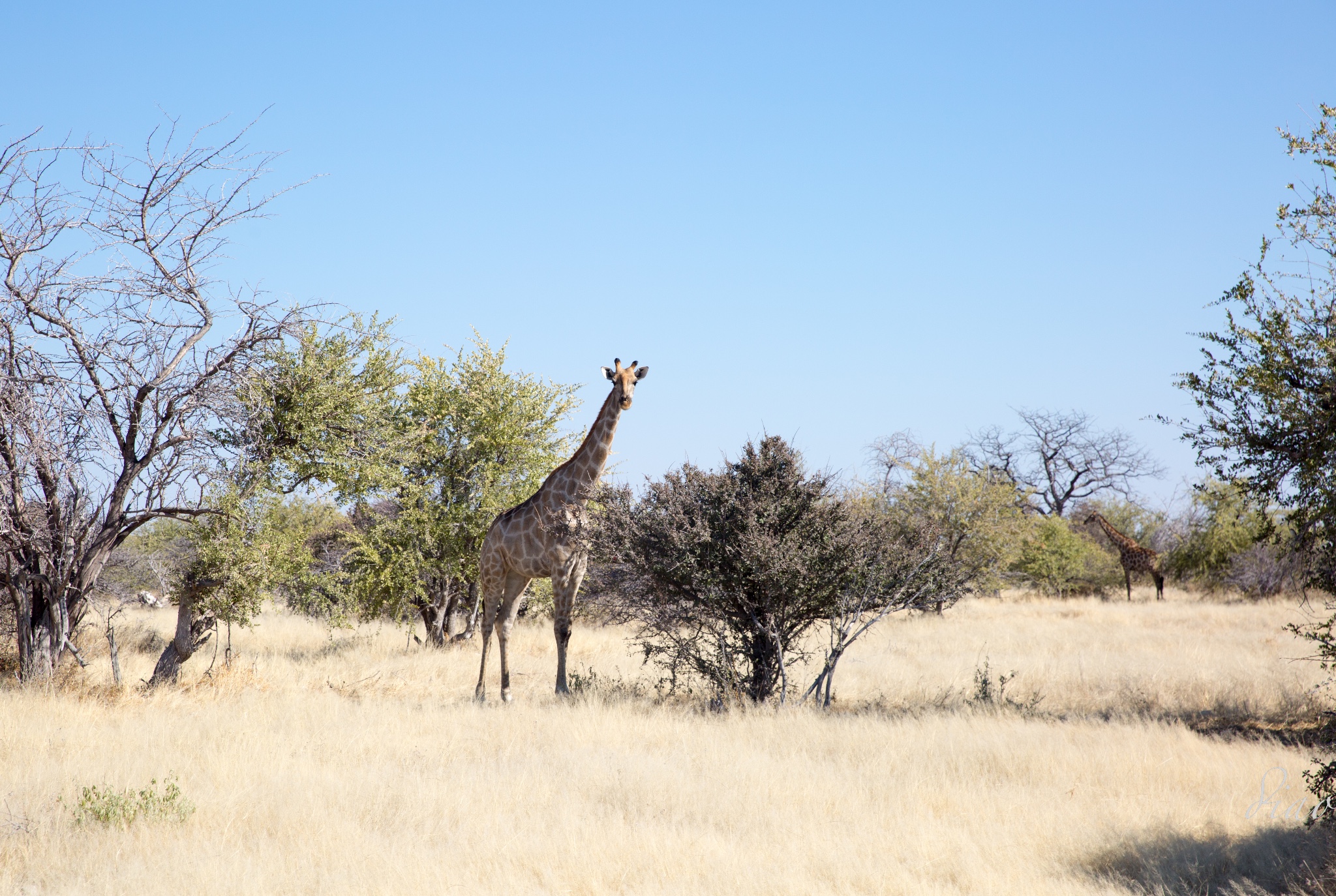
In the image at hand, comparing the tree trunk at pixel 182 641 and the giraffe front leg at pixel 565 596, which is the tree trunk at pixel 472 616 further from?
the giraffe front leg at pixel 565 596

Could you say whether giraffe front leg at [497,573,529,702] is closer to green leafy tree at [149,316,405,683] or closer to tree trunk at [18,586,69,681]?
green leafy tree at [149,316,405,683]

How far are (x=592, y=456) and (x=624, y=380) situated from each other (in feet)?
3.73

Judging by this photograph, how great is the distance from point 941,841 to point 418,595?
45.9 ft

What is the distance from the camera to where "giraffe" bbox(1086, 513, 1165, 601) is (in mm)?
29641

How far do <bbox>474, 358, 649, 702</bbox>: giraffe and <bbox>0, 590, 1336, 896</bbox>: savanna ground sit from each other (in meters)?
0.91

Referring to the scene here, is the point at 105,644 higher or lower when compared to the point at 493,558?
lower

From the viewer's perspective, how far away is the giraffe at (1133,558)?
29641 mm

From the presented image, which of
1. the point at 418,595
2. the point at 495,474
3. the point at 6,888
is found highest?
the point at 495,474

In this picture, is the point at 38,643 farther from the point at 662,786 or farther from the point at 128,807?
the point at 662,786

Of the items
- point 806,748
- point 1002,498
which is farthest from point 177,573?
point 1002,498

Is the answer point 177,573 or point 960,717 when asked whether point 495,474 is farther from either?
point 960,717

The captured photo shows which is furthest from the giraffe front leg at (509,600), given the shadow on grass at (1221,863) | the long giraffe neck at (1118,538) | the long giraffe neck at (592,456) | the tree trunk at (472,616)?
the long giraffe neck at (1118,538)

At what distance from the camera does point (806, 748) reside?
8.75 m

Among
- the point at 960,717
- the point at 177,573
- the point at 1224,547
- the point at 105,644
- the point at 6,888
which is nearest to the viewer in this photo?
the point at 6,888
